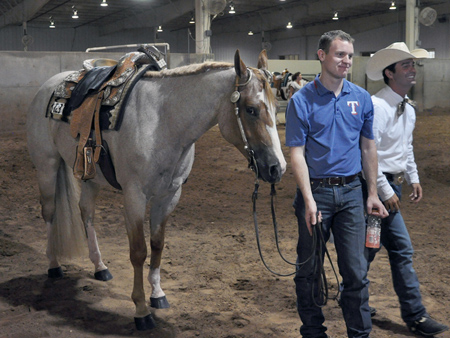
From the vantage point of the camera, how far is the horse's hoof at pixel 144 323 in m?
3.31

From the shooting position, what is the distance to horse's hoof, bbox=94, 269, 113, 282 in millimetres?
4164

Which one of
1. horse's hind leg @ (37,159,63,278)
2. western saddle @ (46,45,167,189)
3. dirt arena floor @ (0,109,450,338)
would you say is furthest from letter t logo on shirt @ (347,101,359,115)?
horse's hind leg @ (37,159,63,278)

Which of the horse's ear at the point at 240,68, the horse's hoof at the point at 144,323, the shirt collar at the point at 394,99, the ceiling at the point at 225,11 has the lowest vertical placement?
the horse's hoof at the point at 144,323

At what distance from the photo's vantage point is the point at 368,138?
9.30 ft

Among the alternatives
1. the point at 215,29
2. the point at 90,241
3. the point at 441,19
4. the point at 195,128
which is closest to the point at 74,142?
the point at 90,241

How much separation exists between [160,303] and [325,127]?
1.79 m

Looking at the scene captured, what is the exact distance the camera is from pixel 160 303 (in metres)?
3.62

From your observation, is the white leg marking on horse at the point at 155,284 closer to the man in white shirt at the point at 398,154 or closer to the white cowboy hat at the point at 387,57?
the man in white shirt at the point at 398,154

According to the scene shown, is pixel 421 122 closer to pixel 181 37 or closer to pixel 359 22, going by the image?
pixel 359 22

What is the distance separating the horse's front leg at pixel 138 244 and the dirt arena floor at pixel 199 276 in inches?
3.6

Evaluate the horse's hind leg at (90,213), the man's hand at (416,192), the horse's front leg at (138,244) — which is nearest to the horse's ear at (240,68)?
the horse's front leg at (138,244)

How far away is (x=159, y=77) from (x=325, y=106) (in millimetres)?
1277

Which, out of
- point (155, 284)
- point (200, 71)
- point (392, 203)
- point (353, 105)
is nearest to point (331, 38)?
point (353, 105)

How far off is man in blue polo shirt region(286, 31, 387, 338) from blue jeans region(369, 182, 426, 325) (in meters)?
0.52
